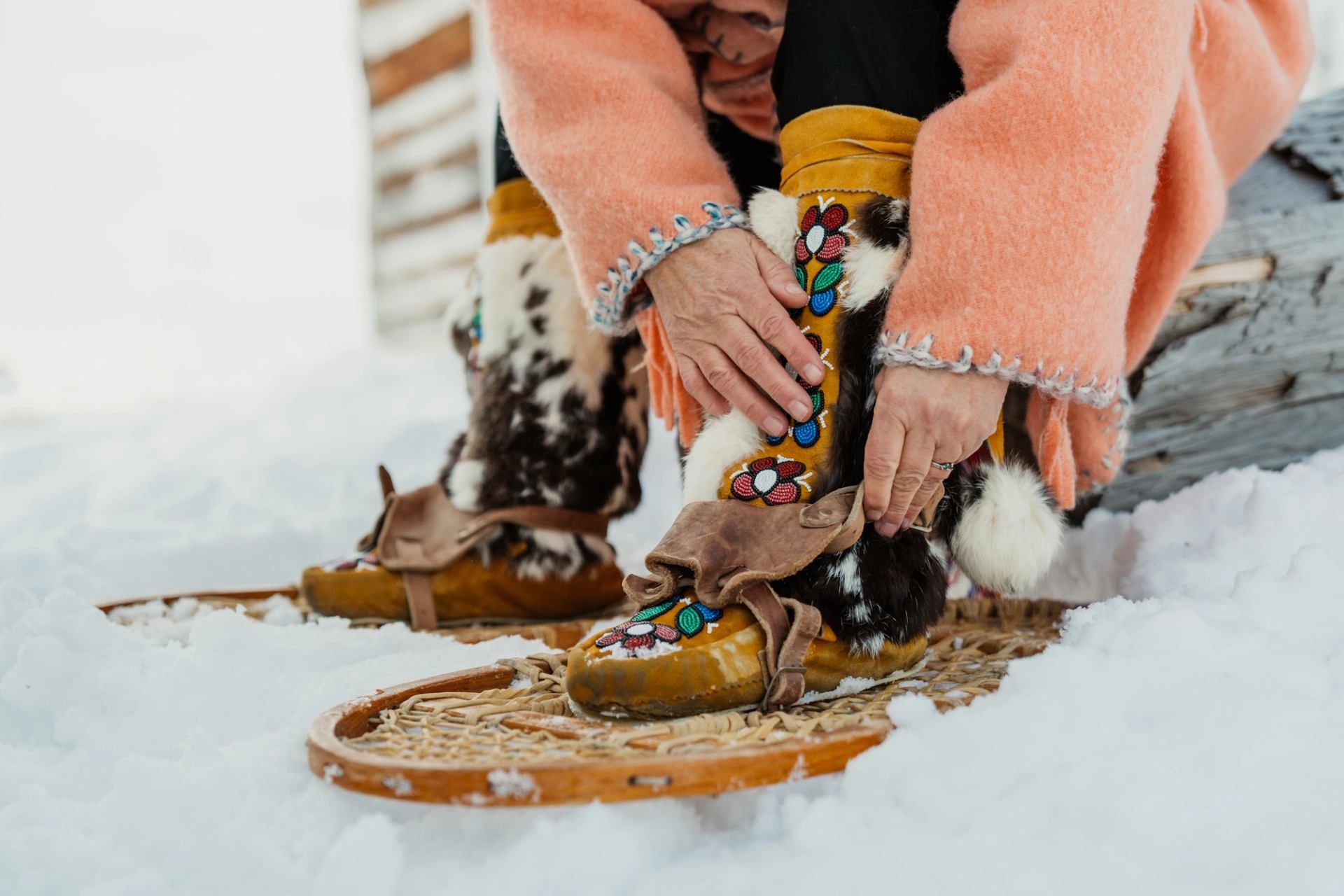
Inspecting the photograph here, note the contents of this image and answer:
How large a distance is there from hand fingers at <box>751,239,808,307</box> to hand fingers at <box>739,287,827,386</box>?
0.01 metres

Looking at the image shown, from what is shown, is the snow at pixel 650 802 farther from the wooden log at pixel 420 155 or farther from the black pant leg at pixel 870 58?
the wooden log at pixel 420 155

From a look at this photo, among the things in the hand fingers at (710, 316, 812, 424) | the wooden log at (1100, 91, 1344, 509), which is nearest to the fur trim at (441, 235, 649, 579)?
the hand fingers at (710, 316, 812, 424)

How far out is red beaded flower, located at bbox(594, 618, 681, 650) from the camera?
2.36 feet

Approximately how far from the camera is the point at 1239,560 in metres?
0.96

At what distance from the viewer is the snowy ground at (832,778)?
0.54m

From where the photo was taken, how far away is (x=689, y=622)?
73 centimetres

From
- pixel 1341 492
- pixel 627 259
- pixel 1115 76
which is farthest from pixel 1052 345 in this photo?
pixel 1341 492

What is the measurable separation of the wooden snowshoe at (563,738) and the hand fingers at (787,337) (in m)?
0.27

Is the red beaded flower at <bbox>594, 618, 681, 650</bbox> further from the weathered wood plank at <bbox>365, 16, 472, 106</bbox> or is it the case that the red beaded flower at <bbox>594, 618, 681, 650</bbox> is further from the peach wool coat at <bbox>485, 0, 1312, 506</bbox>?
the weathered wood plank at <bbox>365, 16, 472, 106</bbox>

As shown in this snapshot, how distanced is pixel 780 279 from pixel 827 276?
0.13 ft

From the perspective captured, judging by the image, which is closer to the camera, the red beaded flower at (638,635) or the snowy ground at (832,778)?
the snowy ground at (832,778)

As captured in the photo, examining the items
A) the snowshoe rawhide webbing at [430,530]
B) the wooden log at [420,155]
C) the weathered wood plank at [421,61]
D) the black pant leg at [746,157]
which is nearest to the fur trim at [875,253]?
the black pant leg at [746,157]

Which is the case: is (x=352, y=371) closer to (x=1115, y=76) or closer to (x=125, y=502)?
(x=125, y=502)

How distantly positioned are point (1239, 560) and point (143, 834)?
101cm
